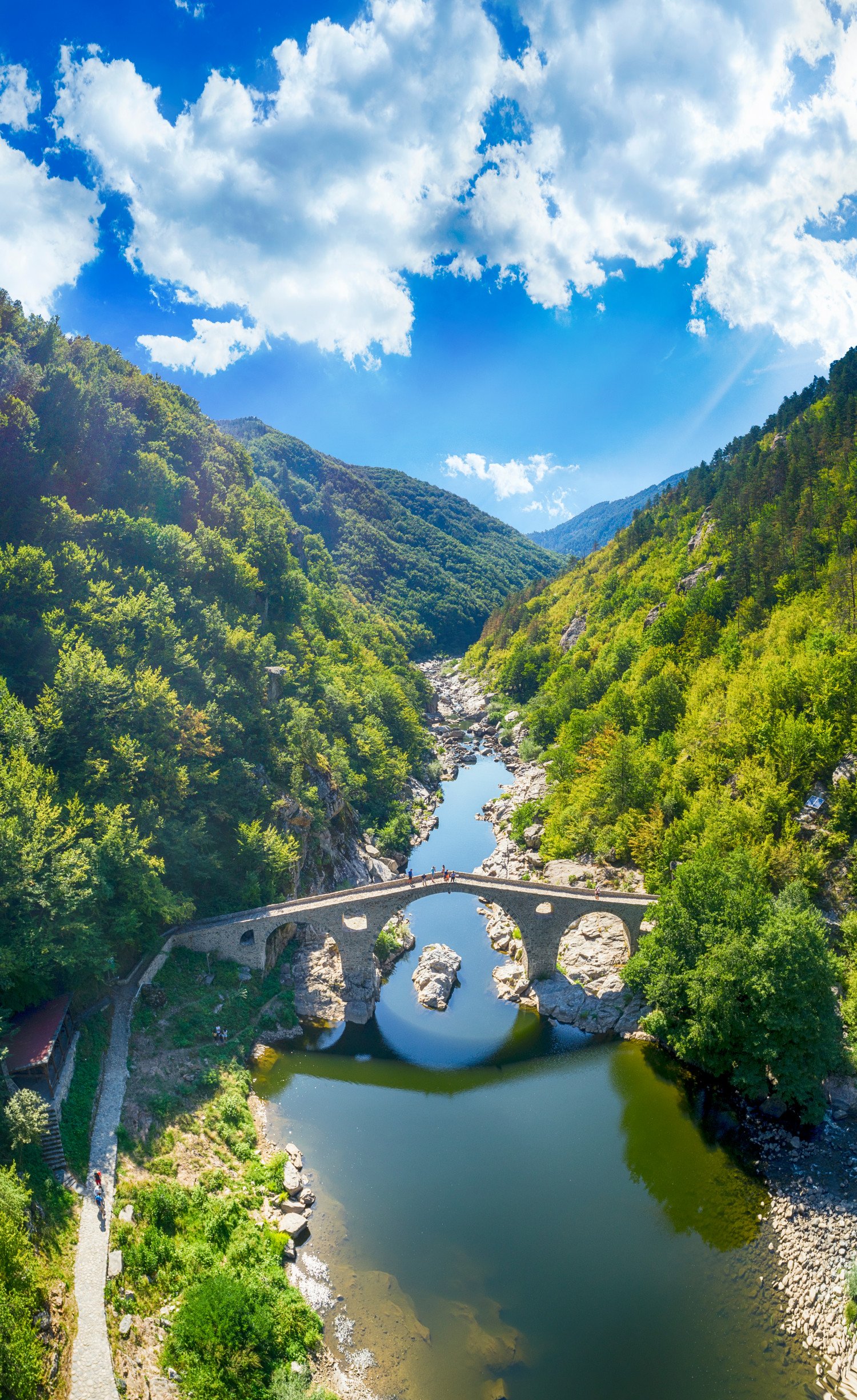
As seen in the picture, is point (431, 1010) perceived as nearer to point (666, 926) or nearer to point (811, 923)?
point (666, 926)

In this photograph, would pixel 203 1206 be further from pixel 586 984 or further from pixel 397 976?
pixel 586 984

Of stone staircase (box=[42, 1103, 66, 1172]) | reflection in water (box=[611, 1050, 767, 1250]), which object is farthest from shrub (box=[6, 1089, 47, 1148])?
reflection in water (box=[611, 1050, 767, 1250])

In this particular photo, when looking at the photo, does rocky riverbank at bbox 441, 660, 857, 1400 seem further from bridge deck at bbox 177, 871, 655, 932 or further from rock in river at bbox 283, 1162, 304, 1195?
rock in river at bbox 283, 1162, 304, 1195

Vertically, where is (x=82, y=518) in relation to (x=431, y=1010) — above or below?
above

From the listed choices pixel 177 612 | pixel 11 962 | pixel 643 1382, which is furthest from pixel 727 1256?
pixel 177 612

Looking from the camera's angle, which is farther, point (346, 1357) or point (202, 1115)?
point (202, 1115)

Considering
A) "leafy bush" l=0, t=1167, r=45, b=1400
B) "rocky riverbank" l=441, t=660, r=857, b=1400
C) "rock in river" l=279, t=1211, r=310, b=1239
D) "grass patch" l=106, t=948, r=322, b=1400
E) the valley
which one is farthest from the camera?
"rock in river" l=279, t=1211, r=310, b=1239

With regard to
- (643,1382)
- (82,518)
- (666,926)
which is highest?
(82,518)
